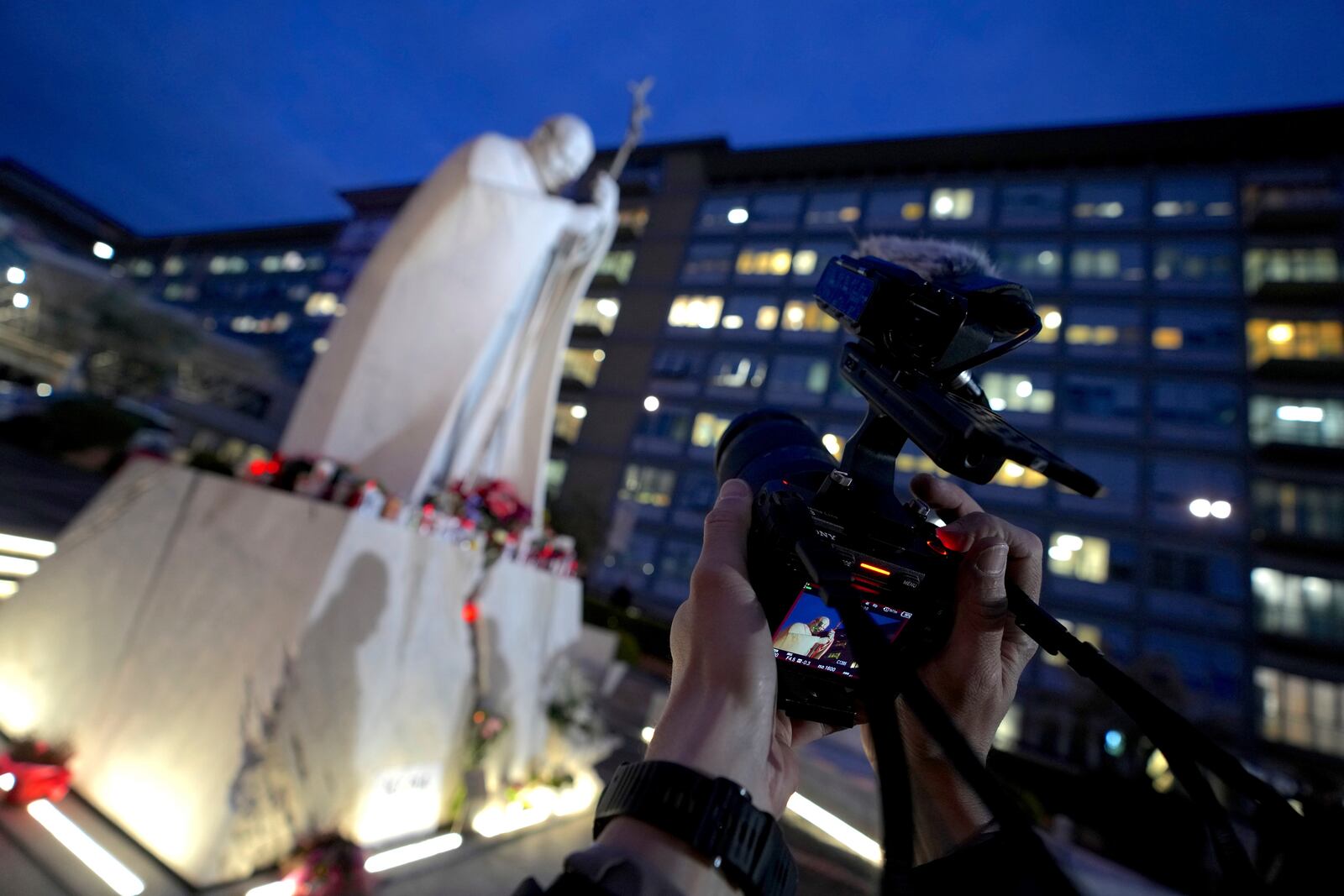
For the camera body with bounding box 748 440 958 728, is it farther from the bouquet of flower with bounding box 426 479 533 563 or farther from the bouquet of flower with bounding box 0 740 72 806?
the bouquet of flower with bounding box 0 740 72 806

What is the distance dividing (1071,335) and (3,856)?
23.6 meters

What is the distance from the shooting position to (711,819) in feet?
2.13

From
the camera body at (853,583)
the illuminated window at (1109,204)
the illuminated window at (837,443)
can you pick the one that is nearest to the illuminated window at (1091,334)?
the illuminated window at (1109,204)

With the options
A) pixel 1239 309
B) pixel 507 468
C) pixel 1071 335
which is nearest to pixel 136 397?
pixel 507 468

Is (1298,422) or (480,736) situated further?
(1298,422)

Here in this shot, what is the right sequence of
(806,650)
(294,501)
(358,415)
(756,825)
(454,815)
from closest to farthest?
(756,825), (806,650), (294,501), (454,815), (358,415)

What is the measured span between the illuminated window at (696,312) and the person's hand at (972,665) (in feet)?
76.9

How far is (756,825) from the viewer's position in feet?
2.20

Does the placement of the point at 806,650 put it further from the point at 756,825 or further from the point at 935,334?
the point at 935,334

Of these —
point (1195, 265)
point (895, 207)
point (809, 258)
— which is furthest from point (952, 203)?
point (1195, 265)

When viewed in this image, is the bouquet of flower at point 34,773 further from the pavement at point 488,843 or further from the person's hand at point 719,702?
the person's hand at point 719,702

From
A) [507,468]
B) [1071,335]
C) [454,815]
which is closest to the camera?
[454,815]

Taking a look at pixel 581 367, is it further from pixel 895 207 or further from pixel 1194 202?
pixel 1194 202

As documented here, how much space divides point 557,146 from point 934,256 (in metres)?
5.57
